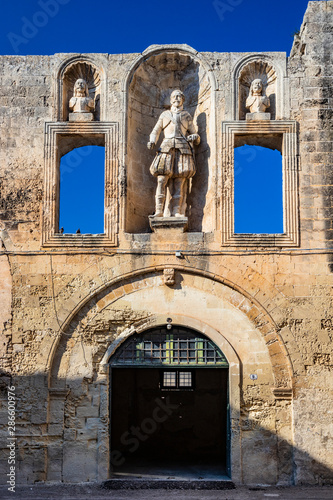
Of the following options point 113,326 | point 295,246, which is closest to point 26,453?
point 113,326

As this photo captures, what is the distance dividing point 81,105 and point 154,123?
1.54 meters

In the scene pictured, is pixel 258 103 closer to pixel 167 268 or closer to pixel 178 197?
pixel 178 197

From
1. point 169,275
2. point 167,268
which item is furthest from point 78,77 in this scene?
point 169,275

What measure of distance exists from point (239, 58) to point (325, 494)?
25.4ft

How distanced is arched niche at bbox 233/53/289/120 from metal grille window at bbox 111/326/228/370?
4.10 meters

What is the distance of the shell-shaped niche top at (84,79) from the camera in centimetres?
1243

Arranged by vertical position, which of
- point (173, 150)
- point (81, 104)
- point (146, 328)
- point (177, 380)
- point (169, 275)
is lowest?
point (177, 380)

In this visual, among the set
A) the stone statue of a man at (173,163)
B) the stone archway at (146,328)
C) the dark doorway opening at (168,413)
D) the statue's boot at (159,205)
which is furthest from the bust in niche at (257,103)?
the dark doorway opening at (168,413)

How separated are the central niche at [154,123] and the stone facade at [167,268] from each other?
0.05m

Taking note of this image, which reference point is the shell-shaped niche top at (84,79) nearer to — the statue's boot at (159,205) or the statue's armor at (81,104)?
the statue's armor at (81,104)

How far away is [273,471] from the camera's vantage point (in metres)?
11.0

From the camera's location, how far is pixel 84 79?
12586 mm

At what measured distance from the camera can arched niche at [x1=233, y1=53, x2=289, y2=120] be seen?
39.9 feet

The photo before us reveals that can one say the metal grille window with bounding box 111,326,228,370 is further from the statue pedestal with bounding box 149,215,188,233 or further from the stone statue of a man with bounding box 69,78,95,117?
the stone statue of a man with bounding box 69,78,95,117
